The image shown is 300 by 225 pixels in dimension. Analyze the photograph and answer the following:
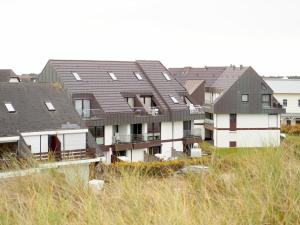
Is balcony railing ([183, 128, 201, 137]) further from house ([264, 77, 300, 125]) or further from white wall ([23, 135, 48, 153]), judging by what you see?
house ([264, 77, 300, 125])

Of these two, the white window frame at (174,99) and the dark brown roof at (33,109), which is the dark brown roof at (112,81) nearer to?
the white window frame at (174,99)

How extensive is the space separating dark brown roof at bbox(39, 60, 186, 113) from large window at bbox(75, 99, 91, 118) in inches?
24.8

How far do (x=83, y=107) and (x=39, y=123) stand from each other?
6560mm

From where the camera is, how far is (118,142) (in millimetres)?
32812

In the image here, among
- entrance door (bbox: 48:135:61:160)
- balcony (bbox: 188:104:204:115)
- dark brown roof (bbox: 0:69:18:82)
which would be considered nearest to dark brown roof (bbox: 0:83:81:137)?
entrance door (bbox: 48:135:61:160)

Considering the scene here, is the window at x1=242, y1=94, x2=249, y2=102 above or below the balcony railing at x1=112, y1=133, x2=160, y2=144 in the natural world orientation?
above

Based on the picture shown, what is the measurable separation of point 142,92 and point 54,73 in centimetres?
603

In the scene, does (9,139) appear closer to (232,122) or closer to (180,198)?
(180,198)

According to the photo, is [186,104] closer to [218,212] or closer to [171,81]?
[171,81]

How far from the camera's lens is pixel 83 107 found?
3259 cm

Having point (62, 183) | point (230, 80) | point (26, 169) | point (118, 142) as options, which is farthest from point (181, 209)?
point (230, 80)

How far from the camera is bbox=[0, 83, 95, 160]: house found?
24.7 meters

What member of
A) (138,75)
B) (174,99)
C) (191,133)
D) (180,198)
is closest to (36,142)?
(138,75)

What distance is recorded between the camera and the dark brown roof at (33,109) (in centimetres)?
2558
